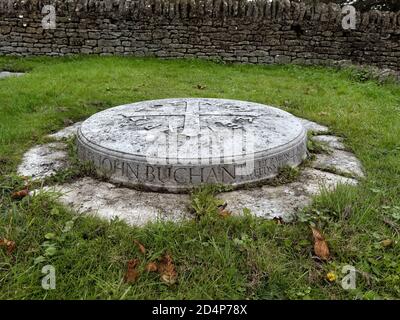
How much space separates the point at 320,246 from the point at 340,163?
1.33 m

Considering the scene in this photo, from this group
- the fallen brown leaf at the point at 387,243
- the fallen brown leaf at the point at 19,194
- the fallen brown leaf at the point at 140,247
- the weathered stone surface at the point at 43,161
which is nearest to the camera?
the fallen brown leaf at the point at 140,247

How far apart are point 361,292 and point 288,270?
0.37 metres

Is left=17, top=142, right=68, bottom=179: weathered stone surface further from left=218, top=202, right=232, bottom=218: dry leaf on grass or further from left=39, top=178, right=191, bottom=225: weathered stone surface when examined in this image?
left=218, top=202, right=232, bottom=218: dry leaf on grass

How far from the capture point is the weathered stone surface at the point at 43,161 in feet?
10.8

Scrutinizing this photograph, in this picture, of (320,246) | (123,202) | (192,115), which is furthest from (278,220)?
(192,115)

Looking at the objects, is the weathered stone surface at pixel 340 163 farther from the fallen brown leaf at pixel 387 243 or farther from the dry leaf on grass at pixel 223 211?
the dry leaf on grass at pixel 223 211

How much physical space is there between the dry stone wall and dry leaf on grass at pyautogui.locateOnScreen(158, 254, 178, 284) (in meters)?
7.25

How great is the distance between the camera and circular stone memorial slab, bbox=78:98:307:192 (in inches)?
117

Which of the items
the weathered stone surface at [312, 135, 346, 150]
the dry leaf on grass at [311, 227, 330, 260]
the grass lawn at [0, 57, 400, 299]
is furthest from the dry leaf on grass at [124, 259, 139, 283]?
the weathered stone surface at [312, 135, 346, 150]

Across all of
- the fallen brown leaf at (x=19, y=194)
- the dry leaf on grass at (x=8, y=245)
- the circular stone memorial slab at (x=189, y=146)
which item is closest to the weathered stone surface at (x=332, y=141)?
the circular stone memorial slab at (x=189, y=146)

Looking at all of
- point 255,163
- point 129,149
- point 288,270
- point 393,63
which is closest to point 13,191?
point 129,149

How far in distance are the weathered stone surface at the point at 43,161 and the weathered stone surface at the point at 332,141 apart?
235cm

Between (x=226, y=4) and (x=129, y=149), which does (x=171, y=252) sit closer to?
(x=129, y=149)

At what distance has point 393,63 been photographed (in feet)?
28.8
